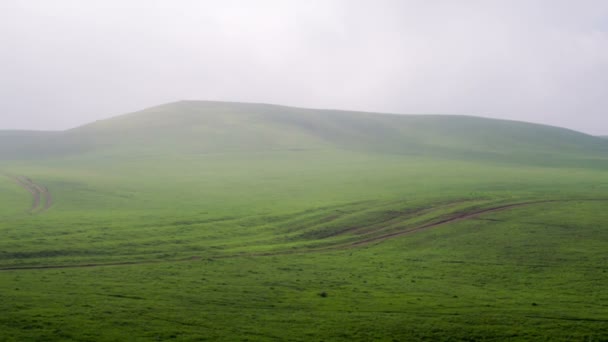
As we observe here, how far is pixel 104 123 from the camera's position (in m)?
134

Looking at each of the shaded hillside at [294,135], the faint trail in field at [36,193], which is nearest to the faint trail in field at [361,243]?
the faint trail in field at [36,193]

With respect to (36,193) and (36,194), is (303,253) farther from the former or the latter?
(36,193)

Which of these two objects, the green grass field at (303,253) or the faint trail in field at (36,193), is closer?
the green grass field at (303,253)

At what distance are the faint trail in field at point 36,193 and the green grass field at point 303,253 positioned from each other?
1.29m

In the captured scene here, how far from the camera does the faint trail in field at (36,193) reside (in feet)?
162

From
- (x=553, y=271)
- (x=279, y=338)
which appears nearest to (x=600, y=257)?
(x=553, y=271)

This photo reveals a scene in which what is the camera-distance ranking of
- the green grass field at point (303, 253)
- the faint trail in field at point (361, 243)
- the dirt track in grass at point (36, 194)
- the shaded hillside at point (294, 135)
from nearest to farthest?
1. the green grass field at point (303, 253)
2. the faint trail in field at point (361, 243)
3. the dirt track in grass at point (36, 194)
4. the shaded hillside at point (294, 135)

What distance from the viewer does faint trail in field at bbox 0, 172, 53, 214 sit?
162ft

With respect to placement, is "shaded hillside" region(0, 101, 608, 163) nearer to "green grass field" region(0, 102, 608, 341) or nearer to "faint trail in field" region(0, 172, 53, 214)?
"green grass field" region(0, 102, 608, 341)

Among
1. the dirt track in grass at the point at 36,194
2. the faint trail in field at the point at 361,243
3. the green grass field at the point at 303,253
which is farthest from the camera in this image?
the dirt track in grass at the point at 36,194

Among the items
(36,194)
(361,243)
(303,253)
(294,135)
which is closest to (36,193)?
(36,194)

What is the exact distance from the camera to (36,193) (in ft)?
190

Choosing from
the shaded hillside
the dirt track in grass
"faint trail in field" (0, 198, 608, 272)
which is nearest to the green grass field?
"faint trail in field" (0, 198, 608, 272)

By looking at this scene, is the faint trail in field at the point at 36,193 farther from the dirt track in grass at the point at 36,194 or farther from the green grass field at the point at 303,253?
the green grass field at the point at 303,253
